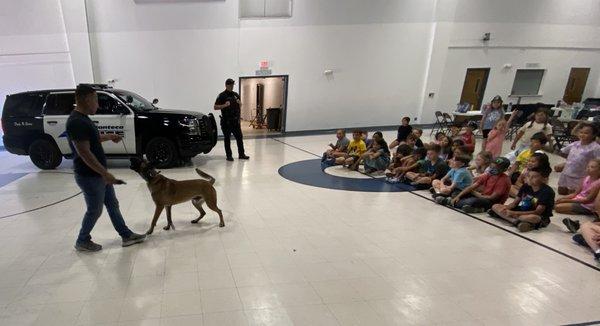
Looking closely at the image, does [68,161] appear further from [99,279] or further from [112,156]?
Answer: [99,279]

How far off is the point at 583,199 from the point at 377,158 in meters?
3.48

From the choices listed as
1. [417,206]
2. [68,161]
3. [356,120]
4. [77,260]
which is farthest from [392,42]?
[77,260]

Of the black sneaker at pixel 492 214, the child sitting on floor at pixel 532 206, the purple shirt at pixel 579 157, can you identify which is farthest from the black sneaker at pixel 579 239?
the purple shirt at pixel 579 157

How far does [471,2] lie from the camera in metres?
12.6

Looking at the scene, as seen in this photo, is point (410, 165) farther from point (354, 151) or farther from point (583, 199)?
point (583, 199)

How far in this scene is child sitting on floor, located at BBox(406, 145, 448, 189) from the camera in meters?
6.21

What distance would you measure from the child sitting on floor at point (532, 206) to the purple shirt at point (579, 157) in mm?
1587

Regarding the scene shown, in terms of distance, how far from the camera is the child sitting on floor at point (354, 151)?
758 centimetres

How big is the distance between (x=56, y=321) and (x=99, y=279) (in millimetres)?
584

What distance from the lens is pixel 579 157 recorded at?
5434 millimetres

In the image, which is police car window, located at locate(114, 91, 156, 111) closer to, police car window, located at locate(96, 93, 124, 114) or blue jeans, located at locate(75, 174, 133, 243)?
police car window, located at locate(96, 93, 124, 114)

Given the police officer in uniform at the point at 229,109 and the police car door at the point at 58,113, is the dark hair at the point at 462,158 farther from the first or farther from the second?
the police car door at the point at 58,113

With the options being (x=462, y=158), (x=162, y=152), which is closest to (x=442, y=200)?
(x=462, y=158)

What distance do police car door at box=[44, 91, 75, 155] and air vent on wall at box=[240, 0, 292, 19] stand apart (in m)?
6.03
